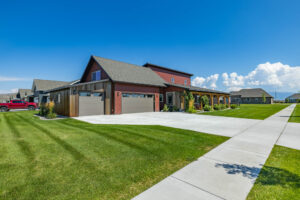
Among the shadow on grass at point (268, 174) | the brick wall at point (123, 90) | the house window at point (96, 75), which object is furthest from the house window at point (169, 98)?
the shadow on grass at point (268, 174)

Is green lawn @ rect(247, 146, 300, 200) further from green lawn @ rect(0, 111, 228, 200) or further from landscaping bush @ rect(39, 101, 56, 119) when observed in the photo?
landscaping bush @ rect(39, 101, 56, 119)

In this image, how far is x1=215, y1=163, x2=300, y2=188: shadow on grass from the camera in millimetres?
2497

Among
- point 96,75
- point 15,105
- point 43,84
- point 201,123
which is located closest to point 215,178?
point 201,123

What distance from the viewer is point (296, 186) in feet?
7.79

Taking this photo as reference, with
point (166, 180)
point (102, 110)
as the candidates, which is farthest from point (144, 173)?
point (102, 110)

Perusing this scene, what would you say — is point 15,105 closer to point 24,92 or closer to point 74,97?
point 74,97

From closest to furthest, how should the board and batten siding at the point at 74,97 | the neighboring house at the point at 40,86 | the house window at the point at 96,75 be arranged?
the board and batten siding at the point at 74,97 → the house window at the point at 96,75 → the neighboring house at the point at 40,86

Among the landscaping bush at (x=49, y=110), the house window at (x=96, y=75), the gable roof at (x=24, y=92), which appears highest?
the house window at (x=96, y=75)

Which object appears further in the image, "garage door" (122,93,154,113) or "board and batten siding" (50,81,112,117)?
"garage door" (122,93,154,113)

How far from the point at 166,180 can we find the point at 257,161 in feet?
8.72

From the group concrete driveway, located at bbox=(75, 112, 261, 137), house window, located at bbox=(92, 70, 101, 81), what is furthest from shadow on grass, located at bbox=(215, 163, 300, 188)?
house window, located at bbox=(92, 70, 101, 81)

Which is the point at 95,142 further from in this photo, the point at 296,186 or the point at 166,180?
the point at 296,186

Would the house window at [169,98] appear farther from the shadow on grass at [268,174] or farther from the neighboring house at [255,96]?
the neighboring house at [255,96]

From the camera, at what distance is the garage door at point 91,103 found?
12.8m
